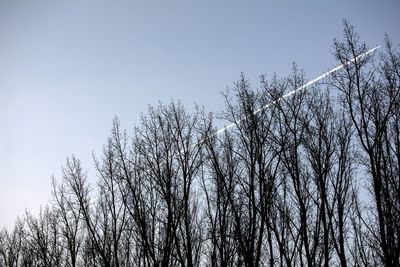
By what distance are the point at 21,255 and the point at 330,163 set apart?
26.4m

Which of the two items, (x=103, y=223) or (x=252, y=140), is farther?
(x=103, y=223)

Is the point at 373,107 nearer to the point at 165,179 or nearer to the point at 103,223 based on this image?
the point at 165,179

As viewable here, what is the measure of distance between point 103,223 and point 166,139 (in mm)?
6026

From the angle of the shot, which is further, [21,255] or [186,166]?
[21,255]

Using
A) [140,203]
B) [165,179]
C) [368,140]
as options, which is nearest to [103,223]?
[140,203]

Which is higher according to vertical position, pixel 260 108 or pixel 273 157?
pixel 260 108

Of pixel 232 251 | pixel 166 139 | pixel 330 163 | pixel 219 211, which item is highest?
pixel 166 139

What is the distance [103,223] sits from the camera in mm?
13188

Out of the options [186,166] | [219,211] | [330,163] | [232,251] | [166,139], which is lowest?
[232,251]

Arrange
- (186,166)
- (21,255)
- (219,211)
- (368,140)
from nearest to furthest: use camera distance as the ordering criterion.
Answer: (368,140)
(186,166)
(219,211)
(21,255)

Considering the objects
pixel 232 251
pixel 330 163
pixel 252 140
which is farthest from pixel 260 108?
pixel 232 251

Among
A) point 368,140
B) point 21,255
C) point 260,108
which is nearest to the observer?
point 368,140

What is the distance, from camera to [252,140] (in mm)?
9219

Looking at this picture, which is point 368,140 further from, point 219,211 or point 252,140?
point 219,211
